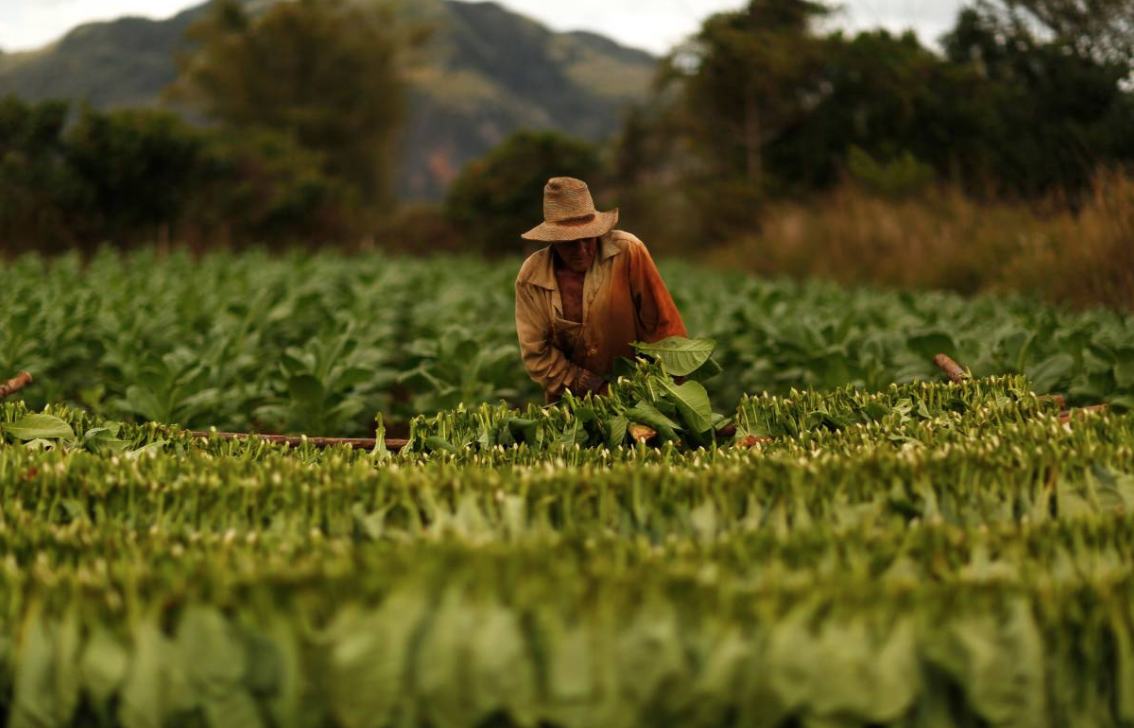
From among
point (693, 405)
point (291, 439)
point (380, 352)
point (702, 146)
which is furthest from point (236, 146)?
point (693, 405)

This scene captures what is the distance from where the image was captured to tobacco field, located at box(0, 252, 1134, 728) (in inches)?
73.5

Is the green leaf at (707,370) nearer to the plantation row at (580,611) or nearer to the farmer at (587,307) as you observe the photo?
the farmer at (587,307)

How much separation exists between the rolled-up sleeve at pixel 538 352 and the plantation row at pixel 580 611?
249cm

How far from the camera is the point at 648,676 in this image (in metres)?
1.86

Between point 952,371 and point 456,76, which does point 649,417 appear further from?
point 456,76

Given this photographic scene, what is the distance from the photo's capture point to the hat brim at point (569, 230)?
476 cm

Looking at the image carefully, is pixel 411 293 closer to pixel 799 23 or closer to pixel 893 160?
pixel 893 160

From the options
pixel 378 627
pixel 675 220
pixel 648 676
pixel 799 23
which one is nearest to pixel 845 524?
pixel 648 676

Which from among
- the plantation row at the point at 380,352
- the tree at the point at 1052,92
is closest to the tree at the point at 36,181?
the plantation row at the point at 380,352

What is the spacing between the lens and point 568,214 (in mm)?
4859

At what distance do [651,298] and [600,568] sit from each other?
334cm

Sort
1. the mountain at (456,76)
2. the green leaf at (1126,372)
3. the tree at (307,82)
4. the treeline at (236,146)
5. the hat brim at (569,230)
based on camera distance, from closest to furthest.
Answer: the hat brim at (569,230) < the green leaf at (1126,372) < the treeline at (236,146) < the tree at (307,82) < the mountain at (456,76)

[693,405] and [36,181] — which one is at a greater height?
[36,181]

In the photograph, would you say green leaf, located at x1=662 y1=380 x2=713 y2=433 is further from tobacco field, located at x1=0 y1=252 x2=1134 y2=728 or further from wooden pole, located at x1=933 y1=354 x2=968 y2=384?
wooden pole, located at x1=933 y1=354 x2=968 y2=384
